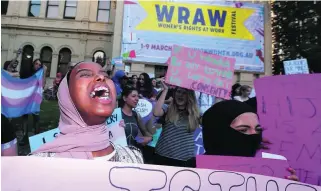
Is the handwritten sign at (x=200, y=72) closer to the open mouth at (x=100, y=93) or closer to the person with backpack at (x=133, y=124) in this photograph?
the person with backpack at (x=133, y=124)

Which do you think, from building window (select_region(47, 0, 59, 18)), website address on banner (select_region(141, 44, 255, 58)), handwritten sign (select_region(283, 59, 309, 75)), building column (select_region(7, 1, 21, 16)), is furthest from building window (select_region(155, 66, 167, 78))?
handwritten sign (select_region(283, 59, 309, 75))

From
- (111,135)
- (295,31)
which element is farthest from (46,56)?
(111,135)

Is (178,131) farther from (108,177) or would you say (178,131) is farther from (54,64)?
(54,64)

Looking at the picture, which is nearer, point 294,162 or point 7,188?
point 7,188

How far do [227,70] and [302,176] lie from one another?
1.59 metres

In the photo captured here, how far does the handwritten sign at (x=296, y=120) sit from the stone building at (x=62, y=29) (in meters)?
17.7

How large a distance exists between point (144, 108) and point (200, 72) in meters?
1.60

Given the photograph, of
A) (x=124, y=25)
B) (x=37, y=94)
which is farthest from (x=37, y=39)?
(x=37, y=94)

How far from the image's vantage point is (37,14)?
19672mm

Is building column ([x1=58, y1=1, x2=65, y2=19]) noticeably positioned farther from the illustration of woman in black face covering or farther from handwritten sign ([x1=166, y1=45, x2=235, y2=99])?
the illustration of woman in black face covering

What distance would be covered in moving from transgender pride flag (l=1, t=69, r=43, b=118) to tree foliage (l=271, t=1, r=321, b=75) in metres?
13.6

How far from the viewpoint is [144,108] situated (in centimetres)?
460

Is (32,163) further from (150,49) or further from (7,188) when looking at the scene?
(150,49)

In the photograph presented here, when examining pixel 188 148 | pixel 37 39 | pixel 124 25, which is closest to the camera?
pixel 188 148
